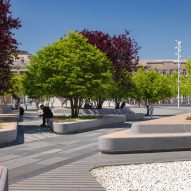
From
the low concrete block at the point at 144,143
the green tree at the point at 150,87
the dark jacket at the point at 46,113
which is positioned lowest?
the low concrete block at the point at 144,143

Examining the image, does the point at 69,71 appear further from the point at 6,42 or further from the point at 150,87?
the point at 150,87

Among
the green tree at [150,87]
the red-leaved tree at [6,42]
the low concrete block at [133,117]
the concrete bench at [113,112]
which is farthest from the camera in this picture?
the green tree at [150,87]

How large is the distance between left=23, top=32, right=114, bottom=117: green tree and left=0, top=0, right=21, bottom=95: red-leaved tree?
8.69 feet

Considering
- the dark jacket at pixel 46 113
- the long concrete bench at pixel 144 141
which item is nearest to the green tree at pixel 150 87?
the dark jacket at pixel 46 113

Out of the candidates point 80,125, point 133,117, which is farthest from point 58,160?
point 133,117

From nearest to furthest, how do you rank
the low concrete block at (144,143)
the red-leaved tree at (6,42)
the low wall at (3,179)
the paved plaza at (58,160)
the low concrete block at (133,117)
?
the low wall at (3,179), the paved plaza at (58,160), the low concrete block at (144,143), the red-leaved tree at (6,42), the low concrete block at (133,117)

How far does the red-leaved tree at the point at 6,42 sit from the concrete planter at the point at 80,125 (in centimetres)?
364

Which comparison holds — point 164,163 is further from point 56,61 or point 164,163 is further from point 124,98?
point 124,98

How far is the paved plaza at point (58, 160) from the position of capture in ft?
36.7

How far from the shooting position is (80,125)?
84.6ft

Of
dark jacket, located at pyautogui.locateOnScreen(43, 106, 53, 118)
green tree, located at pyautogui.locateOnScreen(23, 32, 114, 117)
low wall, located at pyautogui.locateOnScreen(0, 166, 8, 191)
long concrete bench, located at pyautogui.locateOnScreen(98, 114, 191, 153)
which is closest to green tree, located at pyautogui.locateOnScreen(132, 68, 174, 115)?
green tree, located at pyautogui.locateOnScreen(23, 32, 114, 117)

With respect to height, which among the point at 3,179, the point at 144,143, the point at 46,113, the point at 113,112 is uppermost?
the point at 46,113

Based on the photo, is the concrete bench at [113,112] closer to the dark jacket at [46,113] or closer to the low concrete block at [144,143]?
the dark jacket at [46,113]

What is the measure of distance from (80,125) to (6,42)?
598cm
